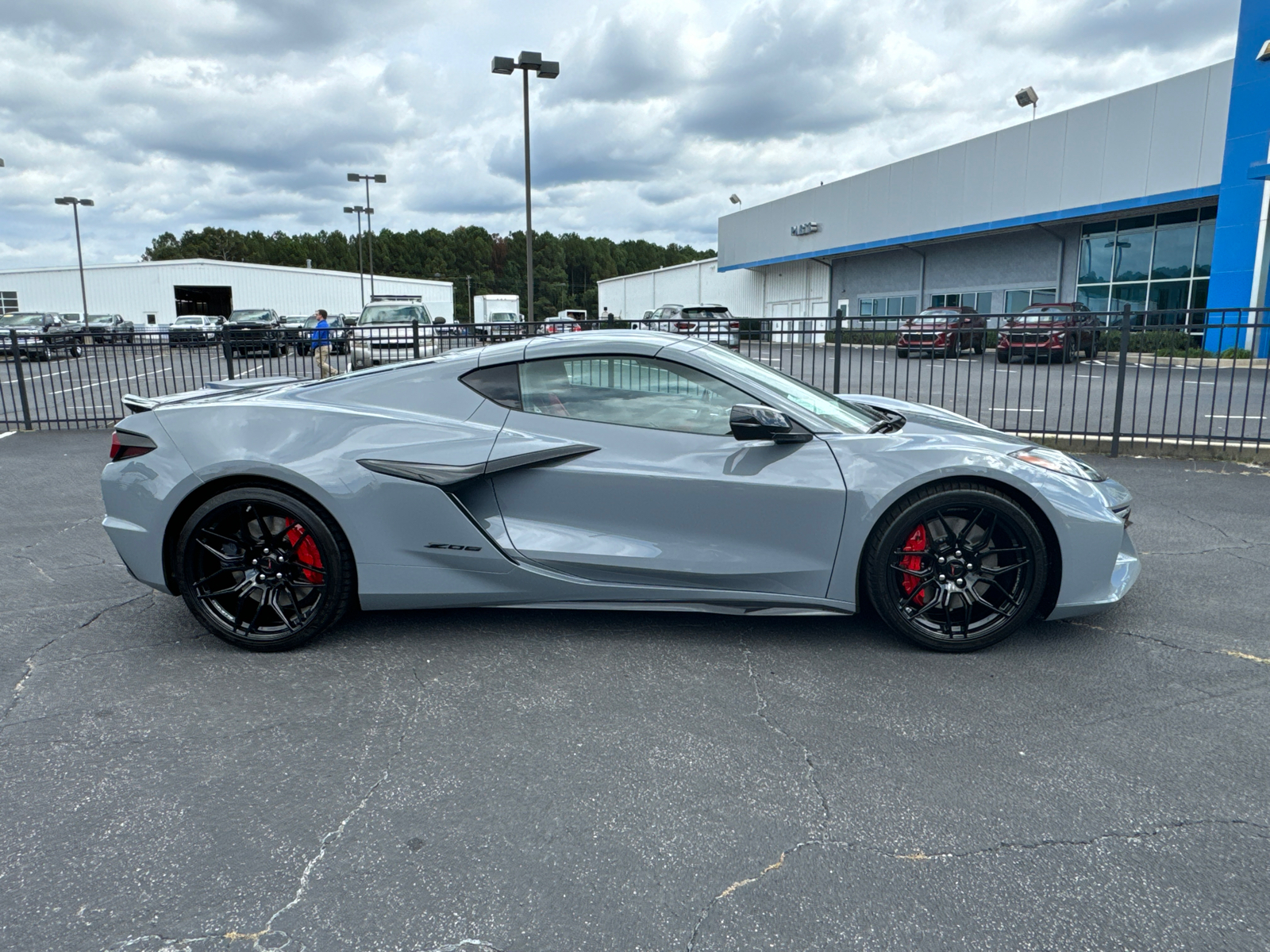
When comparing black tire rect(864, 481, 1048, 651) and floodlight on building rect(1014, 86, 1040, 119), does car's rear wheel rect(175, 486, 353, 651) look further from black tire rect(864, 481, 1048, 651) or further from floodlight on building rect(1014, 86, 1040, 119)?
floodlight on building rect(1014, 86, 1040, 119)

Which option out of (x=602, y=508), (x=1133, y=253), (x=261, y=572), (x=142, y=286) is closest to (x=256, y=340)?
(x=261, y=572)

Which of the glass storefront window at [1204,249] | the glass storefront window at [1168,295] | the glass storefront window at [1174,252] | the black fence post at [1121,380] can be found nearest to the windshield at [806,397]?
the black fence post at [1121,380]

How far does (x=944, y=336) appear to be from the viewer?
1034cm

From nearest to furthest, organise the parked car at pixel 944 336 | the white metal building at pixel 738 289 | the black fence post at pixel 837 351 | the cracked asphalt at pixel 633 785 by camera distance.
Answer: the cracked asphalt at pixel 633 785, the parked car at pixel 944 336, the black fence post at pixel 837 351, the white metal building at pixel 738 289

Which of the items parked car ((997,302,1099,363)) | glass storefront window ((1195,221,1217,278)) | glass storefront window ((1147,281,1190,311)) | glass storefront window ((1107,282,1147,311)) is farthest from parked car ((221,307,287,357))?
glass storefront window ((1195,221,1217,278))

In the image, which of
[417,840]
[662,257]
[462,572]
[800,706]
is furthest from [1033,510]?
[662,257]

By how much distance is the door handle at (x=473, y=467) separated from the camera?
11.8 feet

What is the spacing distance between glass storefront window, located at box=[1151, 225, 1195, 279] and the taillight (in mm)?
28833

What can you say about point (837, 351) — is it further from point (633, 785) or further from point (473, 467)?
point (633, 785)

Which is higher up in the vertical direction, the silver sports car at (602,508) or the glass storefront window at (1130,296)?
the glass storefront window at (1130,296)

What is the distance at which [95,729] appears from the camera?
3.10m

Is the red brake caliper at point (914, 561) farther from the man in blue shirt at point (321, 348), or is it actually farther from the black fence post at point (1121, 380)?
the man in blue shirt at point (321, 348)

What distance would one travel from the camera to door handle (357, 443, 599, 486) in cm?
361

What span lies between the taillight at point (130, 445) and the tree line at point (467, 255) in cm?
12900
